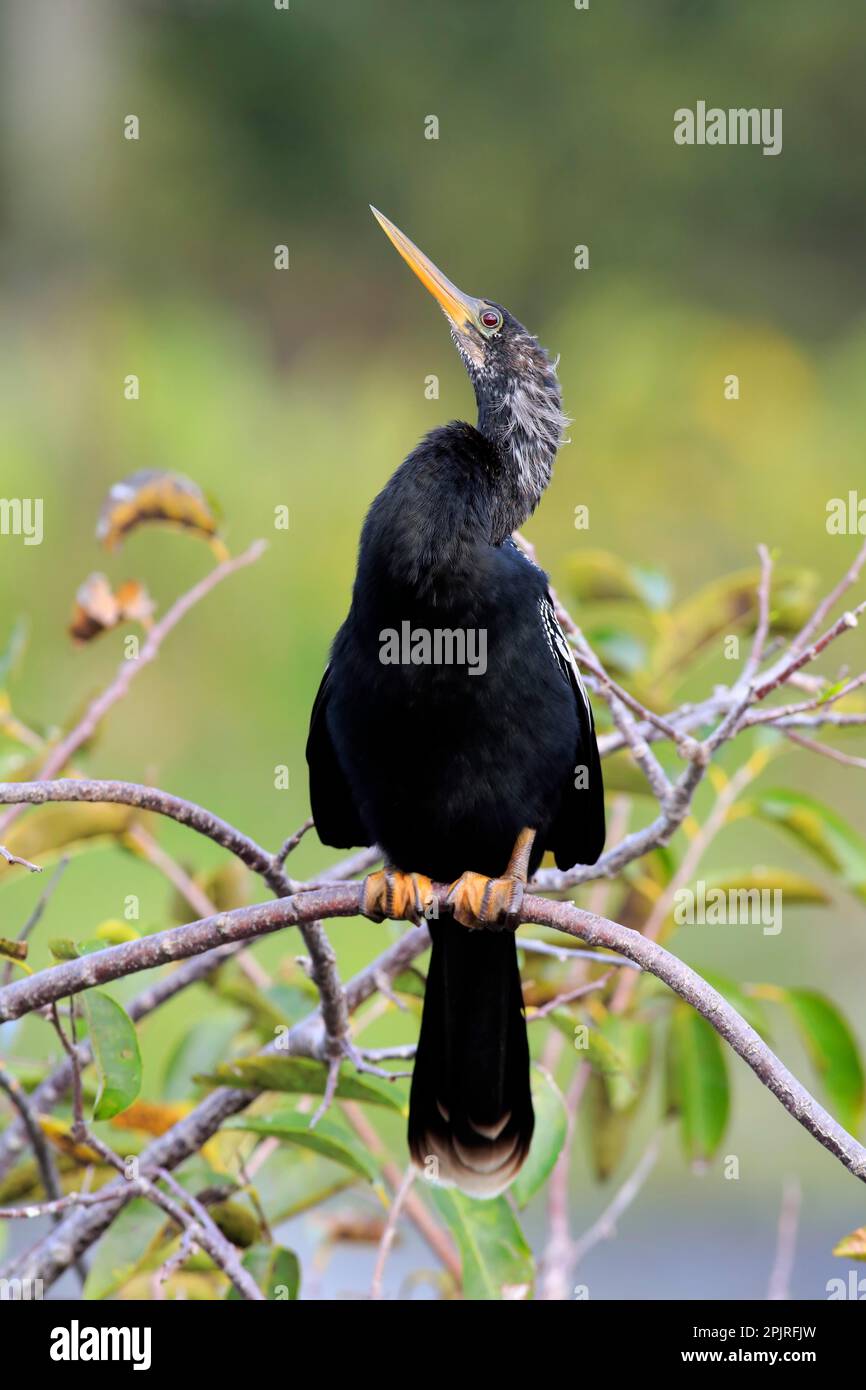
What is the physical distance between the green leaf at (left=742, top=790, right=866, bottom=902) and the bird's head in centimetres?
44

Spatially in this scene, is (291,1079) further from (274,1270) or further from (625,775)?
(625,775)

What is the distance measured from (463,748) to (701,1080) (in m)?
0.56

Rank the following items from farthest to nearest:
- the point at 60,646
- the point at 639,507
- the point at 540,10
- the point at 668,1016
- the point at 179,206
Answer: the point at 540,10, the point at 179,206, the point at 639,507, the point at 60,646, the point at 668,1016

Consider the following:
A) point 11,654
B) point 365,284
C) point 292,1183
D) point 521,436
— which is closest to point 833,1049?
point 292,1183

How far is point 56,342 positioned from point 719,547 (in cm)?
331

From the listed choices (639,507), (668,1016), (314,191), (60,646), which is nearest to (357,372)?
(314,191)

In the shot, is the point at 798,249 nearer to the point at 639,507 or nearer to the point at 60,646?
the point at 639,507

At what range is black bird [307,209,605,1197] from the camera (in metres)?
1.25

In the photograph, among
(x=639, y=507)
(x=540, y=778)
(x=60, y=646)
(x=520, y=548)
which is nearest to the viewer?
(x=540, y=778)

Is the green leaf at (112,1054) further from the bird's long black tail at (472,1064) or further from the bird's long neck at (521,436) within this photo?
the bird's long neck at (521,436)

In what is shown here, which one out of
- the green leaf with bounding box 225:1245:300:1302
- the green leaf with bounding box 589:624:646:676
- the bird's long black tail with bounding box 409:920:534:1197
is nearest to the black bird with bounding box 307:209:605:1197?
the bird's long black tail with bounding box 409:920:534:1197

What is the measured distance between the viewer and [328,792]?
1.46m

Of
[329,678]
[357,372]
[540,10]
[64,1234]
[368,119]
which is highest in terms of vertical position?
[540,10]

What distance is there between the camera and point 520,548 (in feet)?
4.61
